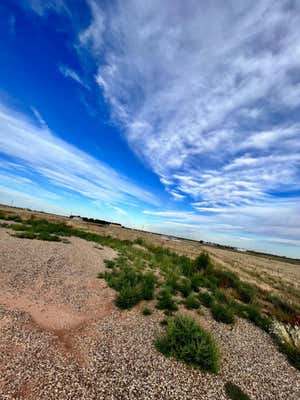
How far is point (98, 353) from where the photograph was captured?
236 inches

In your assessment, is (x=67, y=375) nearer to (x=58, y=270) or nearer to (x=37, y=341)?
(x=37, y=341)

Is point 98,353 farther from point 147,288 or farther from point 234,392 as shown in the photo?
point 147,288

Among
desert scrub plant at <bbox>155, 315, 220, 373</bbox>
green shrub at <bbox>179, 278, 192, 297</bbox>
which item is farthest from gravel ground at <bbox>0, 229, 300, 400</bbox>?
green shrub at <bbox>179, 278, 192, 297</bbox>

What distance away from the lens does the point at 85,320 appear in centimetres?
771

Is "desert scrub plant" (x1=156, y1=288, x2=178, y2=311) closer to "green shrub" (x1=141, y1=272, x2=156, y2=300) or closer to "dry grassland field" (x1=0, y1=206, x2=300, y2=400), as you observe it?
"dry grassland field" (x1=0, y1=206, x2=300, y2=400)

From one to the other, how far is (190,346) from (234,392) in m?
1.42

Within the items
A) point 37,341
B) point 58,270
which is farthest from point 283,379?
point 58,270

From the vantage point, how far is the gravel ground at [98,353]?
4.85 m

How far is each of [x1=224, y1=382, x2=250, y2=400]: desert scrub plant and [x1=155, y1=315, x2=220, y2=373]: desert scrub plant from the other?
0.46m

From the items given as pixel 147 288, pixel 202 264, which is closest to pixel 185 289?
pixel 147 288

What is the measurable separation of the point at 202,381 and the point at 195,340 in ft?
4.03

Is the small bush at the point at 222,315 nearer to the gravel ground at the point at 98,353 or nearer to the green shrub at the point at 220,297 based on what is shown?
the gravel ground at the point at 98,353

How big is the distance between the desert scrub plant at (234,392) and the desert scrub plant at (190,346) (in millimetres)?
456

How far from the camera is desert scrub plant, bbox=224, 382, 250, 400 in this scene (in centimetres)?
525
